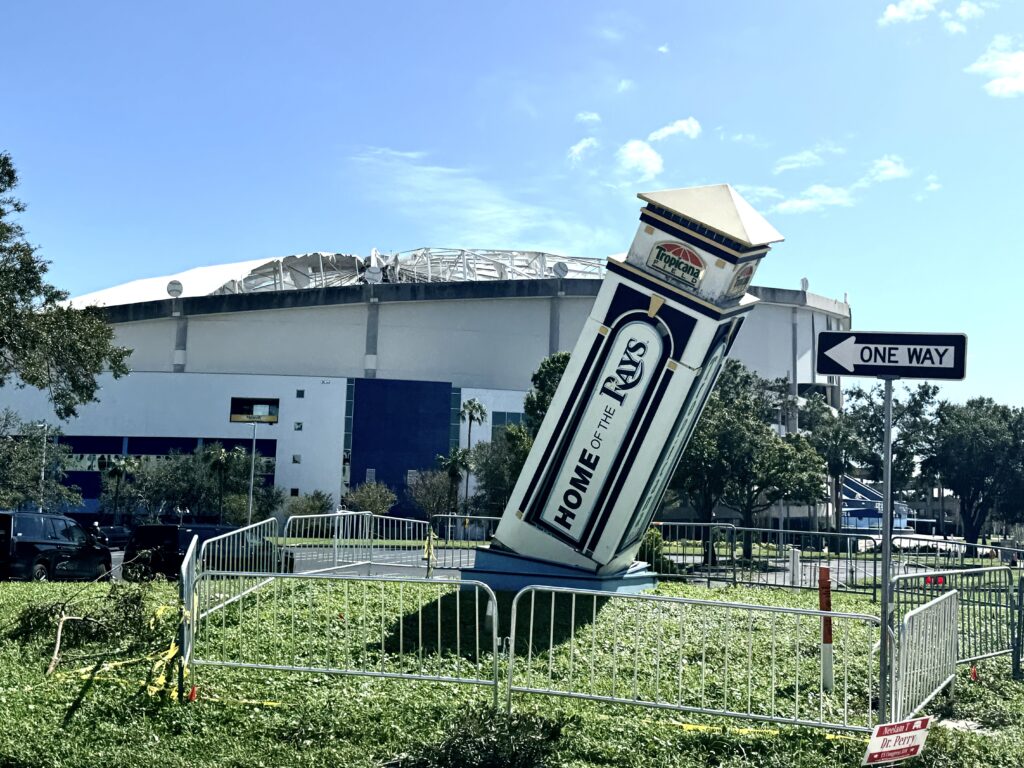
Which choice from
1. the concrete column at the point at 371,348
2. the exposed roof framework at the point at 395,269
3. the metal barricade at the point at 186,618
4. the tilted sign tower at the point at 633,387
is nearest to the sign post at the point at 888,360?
the metal barricade at the point at 186,618

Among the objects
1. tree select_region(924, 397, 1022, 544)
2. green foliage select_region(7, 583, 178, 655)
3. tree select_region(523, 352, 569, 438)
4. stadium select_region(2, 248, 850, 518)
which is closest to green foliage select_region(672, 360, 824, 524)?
tree select_region(523, 352, 569, 438)

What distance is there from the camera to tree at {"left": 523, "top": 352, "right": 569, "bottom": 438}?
50750 mm

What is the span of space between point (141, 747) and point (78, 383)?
1776 centimetres

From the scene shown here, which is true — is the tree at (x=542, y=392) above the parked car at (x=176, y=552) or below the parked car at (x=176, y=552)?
above

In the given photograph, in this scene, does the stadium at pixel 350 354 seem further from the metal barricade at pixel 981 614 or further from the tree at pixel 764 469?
the metal barricade at pixel 981 614

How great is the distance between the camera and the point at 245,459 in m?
63.6

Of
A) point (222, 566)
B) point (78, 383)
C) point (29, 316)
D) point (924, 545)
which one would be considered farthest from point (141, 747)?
point (924, 545)

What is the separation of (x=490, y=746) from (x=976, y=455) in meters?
64.8

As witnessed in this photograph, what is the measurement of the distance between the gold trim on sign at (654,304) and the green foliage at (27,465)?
150ft

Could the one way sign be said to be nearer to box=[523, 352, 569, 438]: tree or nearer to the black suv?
the black suv

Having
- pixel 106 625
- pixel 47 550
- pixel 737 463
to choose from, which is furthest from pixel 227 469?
pixel 106 625

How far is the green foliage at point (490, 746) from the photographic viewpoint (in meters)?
6.25

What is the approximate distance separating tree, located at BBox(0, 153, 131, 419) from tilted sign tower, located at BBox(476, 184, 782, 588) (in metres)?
11.9

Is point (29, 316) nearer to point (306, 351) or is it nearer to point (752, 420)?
point (752, 420)
